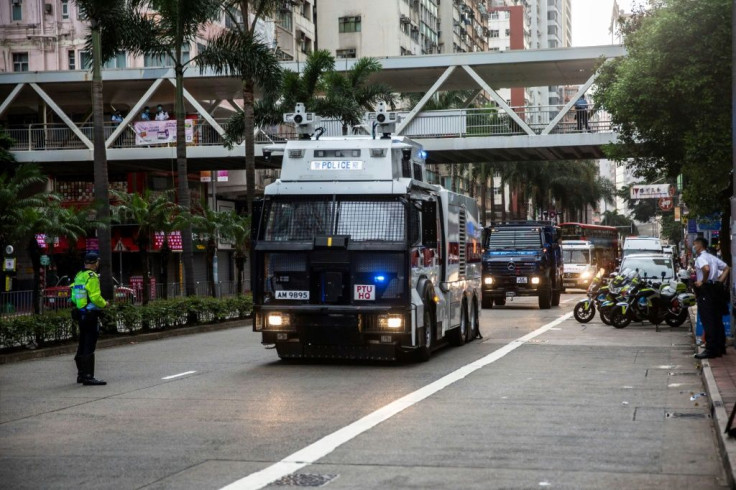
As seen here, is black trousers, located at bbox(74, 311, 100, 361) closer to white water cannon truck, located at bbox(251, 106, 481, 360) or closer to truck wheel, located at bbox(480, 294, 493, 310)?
white water cannon truck, located at bbox(251, 106, 481, 360)

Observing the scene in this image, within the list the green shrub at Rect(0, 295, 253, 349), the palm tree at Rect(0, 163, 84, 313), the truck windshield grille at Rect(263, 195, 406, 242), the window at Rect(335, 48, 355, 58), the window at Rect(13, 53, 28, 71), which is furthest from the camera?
the window at Rect(335, 48, 355, 58)

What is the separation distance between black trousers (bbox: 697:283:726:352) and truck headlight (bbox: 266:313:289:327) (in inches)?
250

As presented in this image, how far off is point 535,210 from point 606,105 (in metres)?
67.2

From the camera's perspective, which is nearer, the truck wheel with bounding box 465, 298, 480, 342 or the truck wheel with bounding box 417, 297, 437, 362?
the truck wheel with bounding box 417, 297, 437, 362

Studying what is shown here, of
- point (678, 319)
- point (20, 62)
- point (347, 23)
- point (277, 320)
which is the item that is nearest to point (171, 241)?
point (20, 62)

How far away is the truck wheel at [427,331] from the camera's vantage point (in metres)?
18.1

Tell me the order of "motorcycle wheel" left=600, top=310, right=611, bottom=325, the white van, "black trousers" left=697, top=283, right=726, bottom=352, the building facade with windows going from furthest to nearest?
the building facade with windows, the white van, "motorcycle wheel" left=600, top=310, right=611, bottom=325, "black trousers" left=697, top=283, right=726, bottom=352

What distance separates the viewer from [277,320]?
57.5 feet

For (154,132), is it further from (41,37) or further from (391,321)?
(391,321)

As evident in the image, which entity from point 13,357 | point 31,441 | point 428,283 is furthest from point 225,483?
point 13,357

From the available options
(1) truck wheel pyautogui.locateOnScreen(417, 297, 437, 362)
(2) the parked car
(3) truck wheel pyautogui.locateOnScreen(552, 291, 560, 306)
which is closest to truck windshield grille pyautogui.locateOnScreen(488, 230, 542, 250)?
(3) truck wheel pyautogui.locateOnScreen(552, 291, 560, 306)

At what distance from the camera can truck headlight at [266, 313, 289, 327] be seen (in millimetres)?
17500

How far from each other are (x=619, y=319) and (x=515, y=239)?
38.9 ft

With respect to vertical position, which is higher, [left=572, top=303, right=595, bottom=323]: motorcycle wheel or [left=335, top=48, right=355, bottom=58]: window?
[left=335, top=48, right=355, bottom=58]: window
